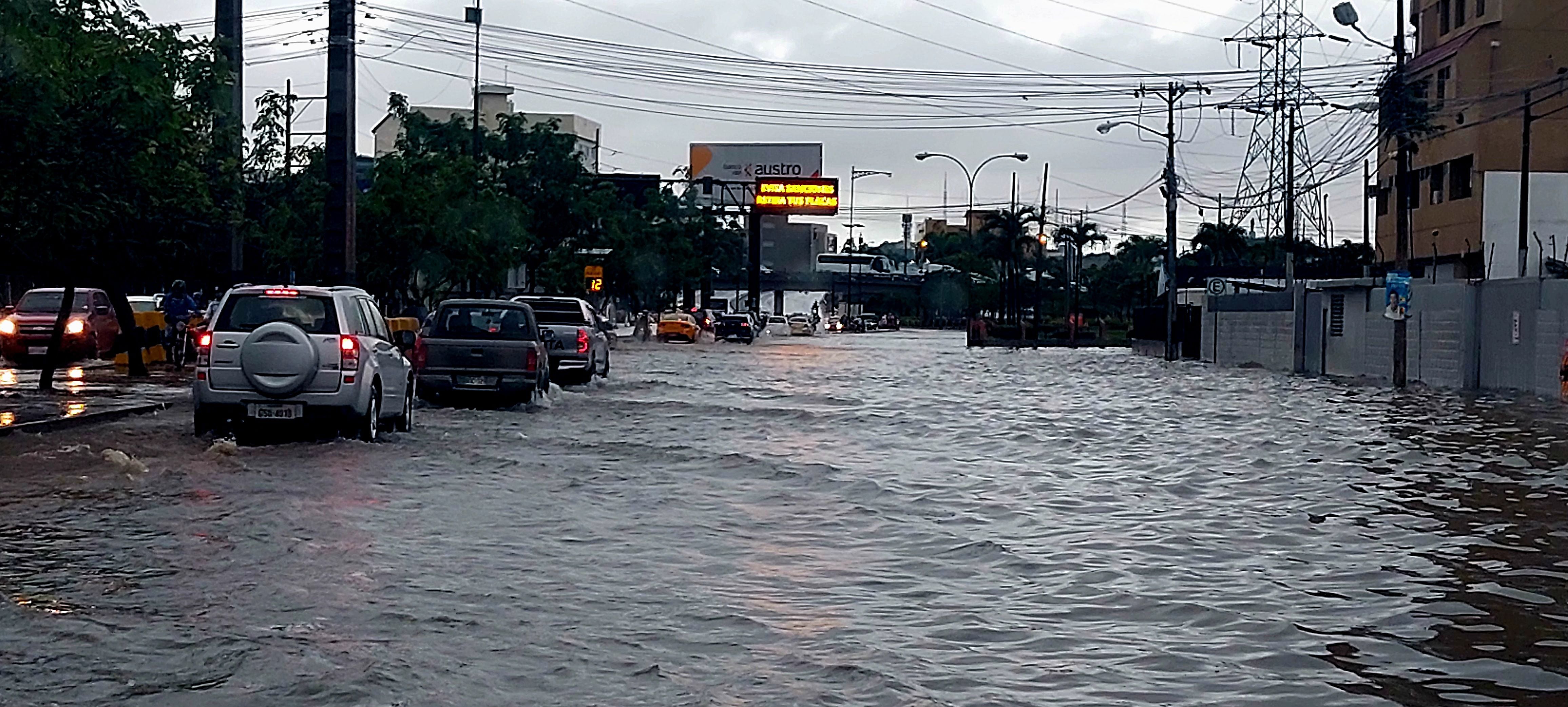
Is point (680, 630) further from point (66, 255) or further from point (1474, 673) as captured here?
point (66, 255)

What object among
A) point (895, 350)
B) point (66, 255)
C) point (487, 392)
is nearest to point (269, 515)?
point (487, 392)

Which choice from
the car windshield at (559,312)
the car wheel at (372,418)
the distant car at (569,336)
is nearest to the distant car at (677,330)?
the distant car at (569,336)

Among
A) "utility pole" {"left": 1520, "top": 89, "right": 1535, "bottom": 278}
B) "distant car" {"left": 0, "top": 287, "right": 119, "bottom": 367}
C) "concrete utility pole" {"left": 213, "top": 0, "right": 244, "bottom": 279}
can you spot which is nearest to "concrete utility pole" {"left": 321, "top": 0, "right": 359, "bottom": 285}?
"concrete utility pole" {"left": 213, "top": 0, "right": 244, "bottom": 279}

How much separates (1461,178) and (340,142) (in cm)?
4518

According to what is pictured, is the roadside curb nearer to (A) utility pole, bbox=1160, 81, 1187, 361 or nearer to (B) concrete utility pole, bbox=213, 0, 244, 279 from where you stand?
(B) concrete utility pole, bbox=213, 0, 244, 279

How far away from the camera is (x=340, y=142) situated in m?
28.2

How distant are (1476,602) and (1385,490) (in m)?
6.54

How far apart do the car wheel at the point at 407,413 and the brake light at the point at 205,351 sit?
2982 mm

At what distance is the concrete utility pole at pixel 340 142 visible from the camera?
92.2 feet

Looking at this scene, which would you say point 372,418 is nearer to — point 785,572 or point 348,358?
point 348,358

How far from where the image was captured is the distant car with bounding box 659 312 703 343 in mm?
75750

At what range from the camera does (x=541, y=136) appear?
208 ft

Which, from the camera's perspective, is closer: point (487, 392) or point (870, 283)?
point (487, 392)

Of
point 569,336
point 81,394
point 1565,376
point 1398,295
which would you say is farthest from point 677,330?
point 1565,376
